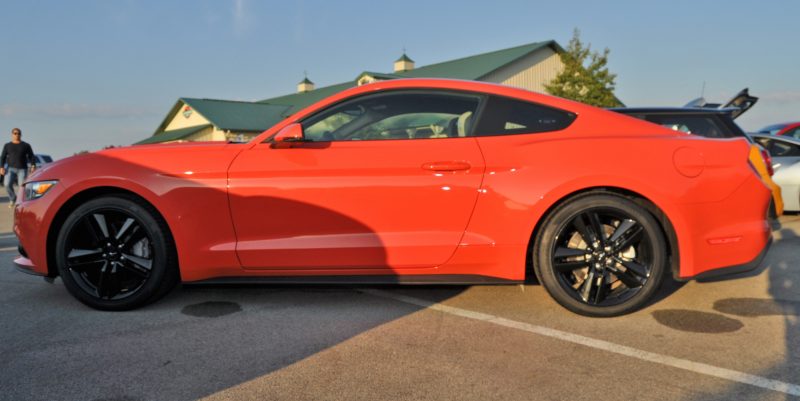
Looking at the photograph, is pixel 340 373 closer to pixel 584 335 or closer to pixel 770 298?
pixel 584 335

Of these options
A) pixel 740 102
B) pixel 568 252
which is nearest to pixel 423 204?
pixel 568 252

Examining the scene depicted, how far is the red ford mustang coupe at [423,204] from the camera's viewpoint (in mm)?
3416

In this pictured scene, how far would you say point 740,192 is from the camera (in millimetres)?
3434

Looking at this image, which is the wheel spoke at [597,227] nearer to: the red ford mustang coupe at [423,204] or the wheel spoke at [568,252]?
the red ford mustang coupe at [423,204]

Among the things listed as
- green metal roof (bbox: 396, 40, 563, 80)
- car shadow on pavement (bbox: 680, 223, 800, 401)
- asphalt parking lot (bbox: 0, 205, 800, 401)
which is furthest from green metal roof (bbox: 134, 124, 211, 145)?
car shadow on pavement (bbox: 680, 223, 800, 401)

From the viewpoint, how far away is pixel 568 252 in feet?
11.4

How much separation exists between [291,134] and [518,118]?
4.62 ft

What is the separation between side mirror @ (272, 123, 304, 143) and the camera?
3482 mm

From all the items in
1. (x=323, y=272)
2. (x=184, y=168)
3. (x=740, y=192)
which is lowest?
(x=323, y=272)

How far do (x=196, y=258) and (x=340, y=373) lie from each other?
4.78 feet

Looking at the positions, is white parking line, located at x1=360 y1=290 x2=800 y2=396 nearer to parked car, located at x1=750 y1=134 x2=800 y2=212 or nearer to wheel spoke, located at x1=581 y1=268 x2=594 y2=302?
wheel spoke, located at x1=581 y1=268 x2=594 y2=302

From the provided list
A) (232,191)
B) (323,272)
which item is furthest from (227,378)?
(232,191)

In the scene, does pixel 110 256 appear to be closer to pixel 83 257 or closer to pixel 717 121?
pixel 83 257

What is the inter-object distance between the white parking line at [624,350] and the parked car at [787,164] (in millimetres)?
5816
